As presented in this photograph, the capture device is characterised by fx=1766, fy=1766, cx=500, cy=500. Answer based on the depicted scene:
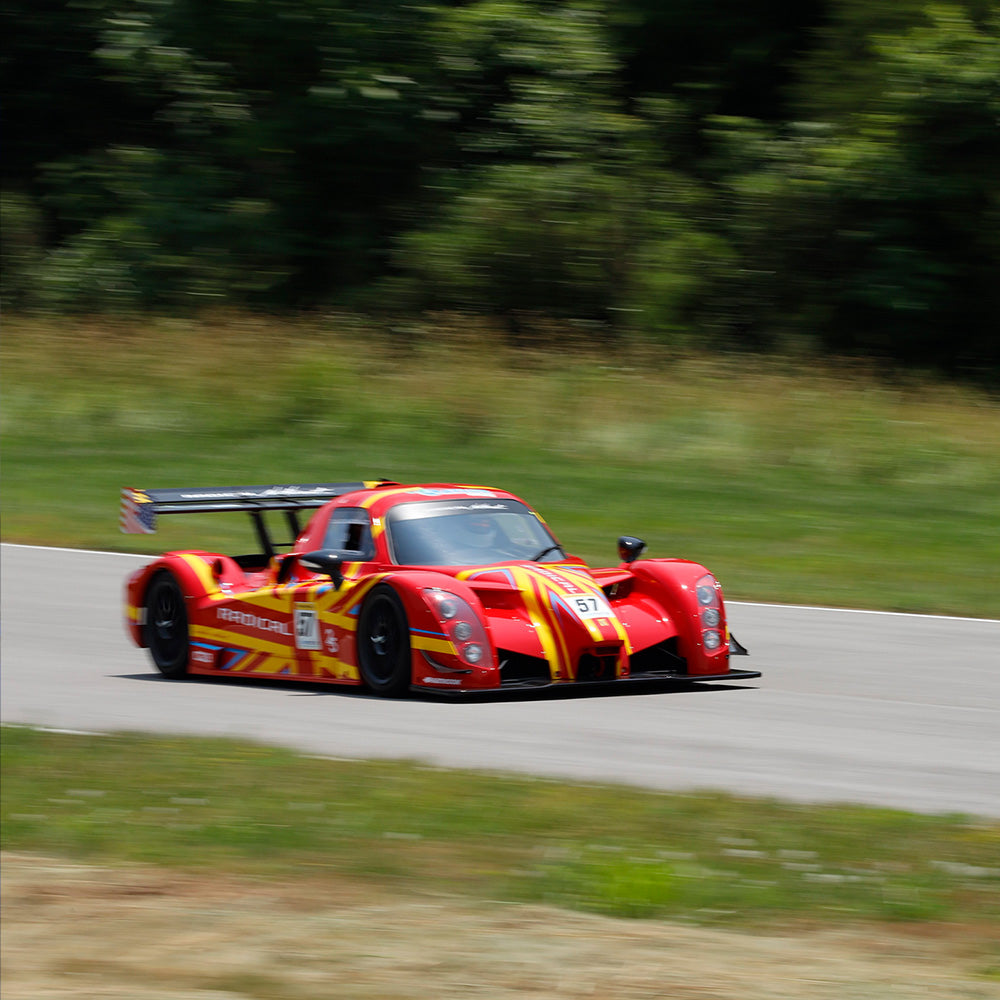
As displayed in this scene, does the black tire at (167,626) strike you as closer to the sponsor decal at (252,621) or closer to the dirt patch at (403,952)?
the sponsor decal at (252,621)

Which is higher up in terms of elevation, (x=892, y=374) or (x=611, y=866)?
(x=892, y=374)

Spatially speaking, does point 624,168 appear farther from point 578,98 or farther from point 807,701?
point 807,701

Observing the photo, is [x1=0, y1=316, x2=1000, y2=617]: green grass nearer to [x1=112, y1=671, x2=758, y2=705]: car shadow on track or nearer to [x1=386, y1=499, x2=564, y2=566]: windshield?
[x1=112, y1=671, x2=758, y2=705]: car shadow on track

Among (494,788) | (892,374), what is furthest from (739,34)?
(494,788)

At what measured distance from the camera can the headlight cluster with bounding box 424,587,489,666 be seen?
33.0 ft

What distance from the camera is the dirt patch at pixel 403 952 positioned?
4770 millimetres

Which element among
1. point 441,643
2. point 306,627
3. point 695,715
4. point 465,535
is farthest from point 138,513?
point 695,715

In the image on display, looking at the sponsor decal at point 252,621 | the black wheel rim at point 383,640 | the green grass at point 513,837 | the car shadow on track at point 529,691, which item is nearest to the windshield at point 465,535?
the black wheel rim at point 383,640

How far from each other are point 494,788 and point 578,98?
25.9 meters

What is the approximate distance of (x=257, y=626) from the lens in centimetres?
1145

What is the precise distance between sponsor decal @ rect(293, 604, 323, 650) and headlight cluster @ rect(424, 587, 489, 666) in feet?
3.63

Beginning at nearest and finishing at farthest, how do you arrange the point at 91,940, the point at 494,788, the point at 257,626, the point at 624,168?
the point at 91,940
the point at 494,788
the point at 257,626
the point at 624,168

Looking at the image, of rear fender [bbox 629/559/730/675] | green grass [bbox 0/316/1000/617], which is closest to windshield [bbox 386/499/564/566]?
rear fender [bbox 629/559/730/675]

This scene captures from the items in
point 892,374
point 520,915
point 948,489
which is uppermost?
point 892,374
